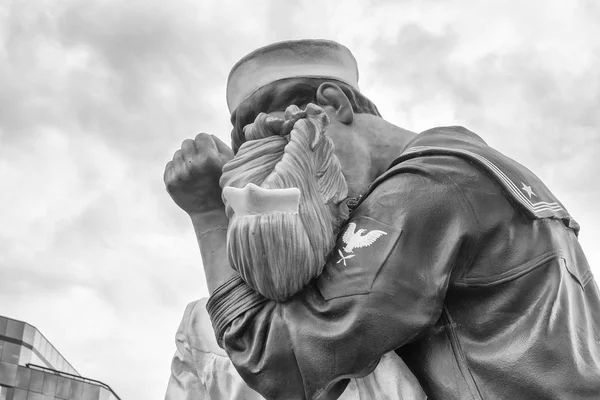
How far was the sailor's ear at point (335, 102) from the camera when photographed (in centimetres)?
363

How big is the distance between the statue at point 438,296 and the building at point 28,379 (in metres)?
30.1

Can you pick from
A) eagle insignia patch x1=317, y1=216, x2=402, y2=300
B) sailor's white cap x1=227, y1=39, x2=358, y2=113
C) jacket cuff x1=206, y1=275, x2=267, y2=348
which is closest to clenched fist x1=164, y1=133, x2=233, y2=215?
sailor's white cap x1=227, y1=39, x2=358, y2=113

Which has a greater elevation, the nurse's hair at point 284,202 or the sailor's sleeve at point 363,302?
the nurse's hair at point 284,202

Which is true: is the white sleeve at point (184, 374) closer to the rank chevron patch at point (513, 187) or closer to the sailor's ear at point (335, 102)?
the sailor's ear at point (335, 102)

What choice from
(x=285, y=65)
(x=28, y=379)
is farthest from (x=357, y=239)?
(x=28, y=379)

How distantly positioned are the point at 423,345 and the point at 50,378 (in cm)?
3085

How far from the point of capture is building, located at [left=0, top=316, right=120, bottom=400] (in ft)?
105

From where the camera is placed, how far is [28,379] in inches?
1276

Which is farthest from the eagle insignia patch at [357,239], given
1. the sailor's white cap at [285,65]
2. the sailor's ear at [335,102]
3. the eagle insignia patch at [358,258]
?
the sailor's white cap at [285,65]

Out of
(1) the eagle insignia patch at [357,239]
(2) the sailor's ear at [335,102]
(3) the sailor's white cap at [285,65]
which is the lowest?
(1) the eagle insignia patch at [357,239]

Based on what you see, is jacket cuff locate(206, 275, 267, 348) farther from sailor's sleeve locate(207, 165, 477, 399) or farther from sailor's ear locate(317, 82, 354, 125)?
sailor's ear locate(317, 82, 354, 125)

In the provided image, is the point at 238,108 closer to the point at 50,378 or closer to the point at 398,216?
the point at 398,216

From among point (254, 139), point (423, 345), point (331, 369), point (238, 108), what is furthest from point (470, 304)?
point (238, 108)

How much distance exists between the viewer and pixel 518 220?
319cm
